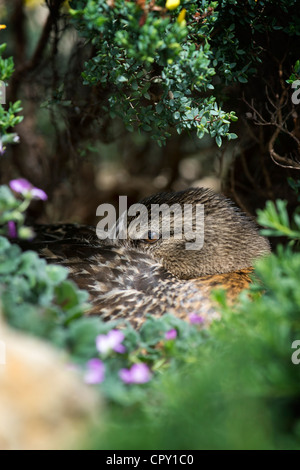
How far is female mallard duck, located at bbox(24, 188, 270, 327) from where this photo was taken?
8.16ft

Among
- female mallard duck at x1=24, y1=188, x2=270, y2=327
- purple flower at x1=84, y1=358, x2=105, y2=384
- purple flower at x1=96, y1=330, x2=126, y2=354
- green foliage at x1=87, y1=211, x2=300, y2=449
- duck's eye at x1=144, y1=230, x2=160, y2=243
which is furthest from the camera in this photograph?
duck's eye at x1=144, y1=230, x2=160, y2=243

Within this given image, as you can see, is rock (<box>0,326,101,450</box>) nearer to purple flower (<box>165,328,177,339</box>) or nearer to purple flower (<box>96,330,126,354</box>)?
purple flower (<box>96,330,126,354</box>)

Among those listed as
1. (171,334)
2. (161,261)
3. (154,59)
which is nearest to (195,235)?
(161,261)

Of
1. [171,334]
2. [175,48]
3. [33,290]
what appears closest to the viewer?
[33,290]

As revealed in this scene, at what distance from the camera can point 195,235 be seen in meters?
3.09

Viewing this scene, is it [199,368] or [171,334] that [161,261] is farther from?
[199,368]

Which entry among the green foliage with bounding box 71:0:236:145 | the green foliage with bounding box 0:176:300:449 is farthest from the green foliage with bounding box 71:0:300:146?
the green foliage with bounding box 0:176:300:449

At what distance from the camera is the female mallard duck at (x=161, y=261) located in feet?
8.16

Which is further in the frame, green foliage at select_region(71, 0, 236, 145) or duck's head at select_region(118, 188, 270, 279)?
duck's head at select_region(118, 188, 270, 279)

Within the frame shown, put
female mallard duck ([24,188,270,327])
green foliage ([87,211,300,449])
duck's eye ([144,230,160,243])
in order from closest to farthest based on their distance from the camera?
green foliage ([87,211,300,449])
female mallard duck ([24,188,270,327])
duck's eye ([144,230,160,243])

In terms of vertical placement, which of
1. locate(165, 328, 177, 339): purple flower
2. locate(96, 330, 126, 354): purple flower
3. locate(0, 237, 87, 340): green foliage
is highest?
locate(0, 237, 87, 340): green foliage

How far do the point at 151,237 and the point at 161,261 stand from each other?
0.52ft
